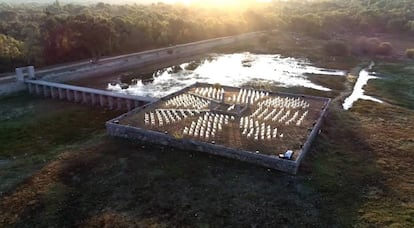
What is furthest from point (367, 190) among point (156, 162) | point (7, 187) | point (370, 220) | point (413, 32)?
point (413, 32)

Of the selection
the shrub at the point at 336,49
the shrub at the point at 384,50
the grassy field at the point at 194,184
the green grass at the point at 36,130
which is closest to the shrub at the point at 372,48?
the shrub at the point at 384,50

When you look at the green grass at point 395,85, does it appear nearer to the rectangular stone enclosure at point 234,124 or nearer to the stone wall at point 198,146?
the rectangular stone enclosure at point 234,124

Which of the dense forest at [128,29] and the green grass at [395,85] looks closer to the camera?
the green grass at [395,85]

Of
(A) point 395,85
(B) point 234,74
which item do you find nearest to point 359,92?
(A) point 395,85

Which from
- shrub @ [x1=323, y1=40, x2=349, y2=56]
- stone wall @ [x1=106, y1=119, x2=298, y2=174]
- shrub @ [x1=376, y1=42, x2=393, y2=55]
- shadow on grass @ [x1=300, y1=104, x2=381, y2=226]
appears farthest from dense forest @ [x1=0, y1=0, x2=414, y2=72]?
shadow on grass @ [x1=300, y1=104, x2=381, y2=226]

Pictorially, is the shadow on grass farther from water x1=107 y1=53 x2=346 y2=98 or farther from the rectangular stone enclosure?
water x1=107 y1=53 x2=346 y2=98

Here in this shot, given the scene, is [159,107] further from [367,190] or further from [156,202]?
[367,190]
